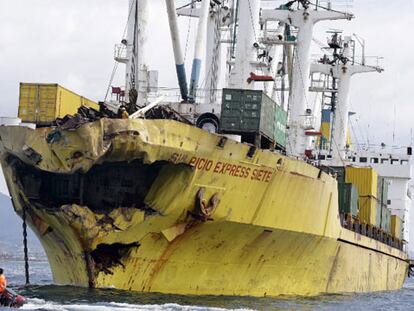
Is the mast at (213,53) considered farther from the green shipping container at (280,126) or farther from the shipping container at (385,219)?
the shipping container at (385,219)

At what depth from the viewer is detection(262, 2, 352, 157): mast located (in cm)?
4725

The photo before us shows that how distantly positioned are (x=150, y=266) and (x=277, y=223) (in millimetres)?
5034

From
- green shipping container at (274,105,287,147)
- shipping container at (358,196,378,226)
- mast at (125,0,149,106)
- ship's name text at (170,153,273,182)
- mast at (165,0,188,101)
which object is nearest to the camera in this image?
ship's name text at (170,153,273,182)

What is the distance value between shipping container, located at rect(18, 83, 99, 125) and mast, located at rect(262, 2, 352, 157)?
1954 centimetres

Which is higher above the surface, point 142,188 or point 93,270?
point 142,188

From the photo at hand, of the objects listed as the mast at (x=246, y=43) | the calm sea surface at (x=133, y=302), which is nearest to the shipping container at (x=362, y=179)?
the mast at (x=246, y=43)

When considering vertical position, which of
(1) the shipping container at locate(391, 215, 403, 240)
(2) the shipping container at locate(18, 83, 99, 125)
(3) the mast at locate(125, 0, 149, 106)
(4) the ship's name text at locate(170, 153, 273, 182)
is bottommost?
(1) the shipping container at locate(391, 215, 403, 240)

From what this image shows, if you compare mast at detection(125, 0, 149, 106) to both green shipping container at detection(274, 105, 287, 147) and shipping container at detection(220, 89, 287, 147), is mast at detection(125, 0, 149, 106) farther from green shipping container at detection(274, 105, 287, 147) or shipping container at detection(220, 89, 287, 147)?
green shipping container at detection(274, 105, 287, 147)

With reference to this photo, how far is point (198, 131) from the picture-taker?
26.9 meters

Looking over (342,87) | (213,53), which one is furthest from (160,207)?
(342,87)

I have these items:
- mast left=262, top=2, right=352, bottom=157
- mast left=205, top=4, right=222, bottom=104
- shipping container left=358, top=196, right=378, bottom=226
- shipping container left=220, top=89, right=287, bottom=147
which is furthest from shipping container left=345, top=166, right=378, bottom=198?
shipping container left=220, top=89, right=287, bottom=147

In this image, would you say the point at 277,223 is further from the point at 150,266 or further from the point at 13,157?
the point at 13,157

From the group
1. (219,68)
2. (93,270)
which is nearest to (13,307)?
(93,270)

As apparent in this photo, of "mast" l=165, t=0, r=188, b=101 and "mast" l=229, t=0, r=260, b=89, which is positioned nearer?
"mast" l=165, t=0, r=188, b=101
